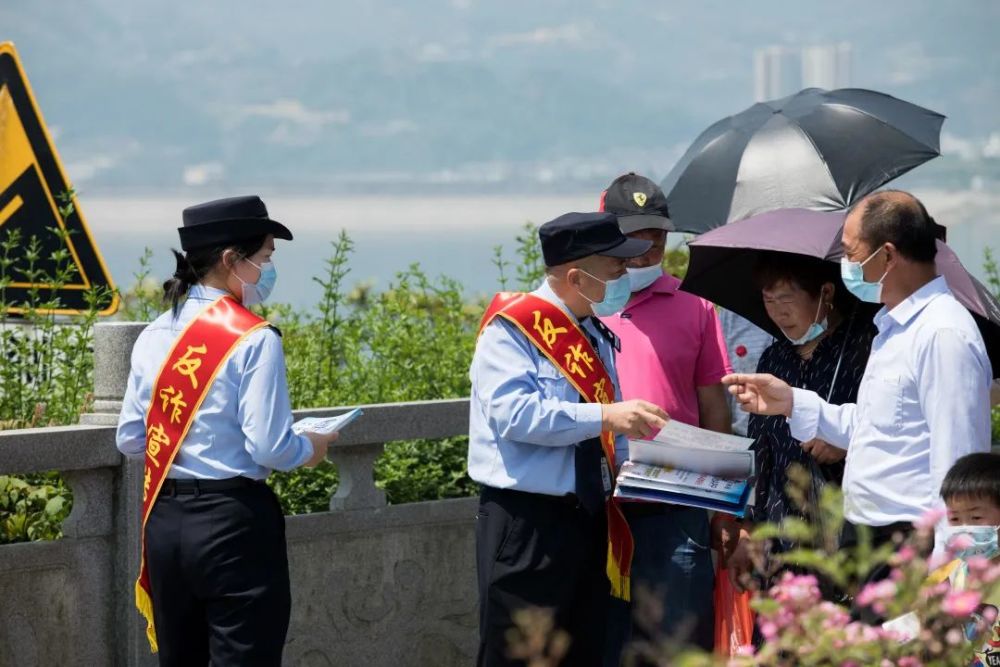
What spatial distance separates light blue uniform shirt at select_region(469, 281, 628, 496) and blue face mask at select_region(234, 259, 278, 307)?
66 centimetres

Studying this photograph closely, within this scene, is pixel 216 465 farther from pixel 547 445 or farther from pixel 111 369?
pixel 111 369

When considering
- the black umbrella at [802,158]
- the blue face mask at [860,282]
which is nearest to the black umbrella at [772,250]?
the blue face mask at [860,282]

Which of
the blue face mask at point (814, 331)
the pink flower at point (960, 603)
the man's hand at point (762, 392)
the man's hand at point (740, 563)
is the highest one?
the blue face mask at point (814, 331)

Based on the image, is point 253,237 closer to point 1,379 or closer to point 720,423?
point 720,423

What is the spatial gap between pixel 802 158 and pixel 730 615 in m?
1.91

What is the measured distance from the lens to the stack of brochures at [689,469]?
430cm

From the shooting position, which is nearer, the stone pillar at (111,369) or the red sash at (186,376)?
the red sash at (186,376)

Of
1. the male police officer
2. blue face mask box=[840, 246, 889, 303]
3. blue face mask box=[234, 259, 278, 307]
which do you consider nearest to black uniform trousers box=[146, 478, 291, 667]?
blue face mask box=[234, 259, 278, 307]

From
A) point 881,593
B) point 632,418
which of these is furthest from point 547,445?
point 881,593

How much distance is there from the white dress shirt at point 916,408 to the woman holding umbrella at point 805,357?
1.31 ft

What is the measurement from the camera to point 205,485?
405 cm

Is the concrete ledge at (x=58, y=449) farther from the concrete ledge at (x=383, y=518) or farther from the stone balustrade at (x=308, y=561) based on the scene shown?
the concrete ledge at (x=383, y=518)

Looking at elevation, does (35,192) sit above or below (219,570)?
above

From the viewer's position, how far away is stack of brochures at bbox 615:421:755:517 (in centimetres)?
430
